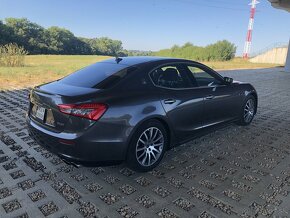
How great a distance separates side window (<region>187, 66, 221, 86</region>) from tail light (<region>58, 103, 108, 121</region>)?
1.93 metres

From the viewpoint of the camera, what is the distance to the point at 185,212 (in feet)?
9.14

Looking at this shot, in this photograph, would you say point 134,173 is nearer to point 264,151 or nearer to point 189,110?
point 189,110

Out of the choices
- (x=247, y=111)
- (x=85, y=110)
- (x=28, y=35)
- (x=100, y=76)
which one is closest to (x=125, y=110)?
(x=85, y=110)

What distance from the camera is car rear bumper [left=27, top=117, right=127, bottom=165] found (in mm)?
2986

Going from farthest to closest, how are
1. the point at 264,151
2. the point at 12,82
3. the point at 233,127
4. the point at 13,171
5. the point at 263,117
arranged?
the point at 12,82 < the point at 263,117 < the point at 233,127 < the point at 264,151 < the point at 13,171

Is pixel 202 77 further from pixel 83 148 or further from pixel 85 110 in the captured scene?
pixel 83 148

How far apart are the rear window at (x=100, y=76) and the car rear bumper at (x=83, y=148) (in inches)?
27.9

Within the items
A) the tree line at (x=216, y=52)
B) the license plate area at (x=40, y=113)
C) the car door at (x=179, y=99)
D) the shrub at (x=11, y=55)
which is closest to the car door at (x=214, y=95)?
the car door at (x=179, y=99)

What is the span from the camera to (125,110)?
3182mm

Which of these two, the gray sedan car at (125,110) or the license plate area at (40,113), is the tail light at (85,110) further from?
the license plate area at (40,113)

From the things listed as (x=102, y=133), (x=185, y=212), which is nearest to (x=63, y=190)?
(x=102, y=133)

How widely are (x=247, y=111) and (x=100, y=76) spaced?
3.45 meters

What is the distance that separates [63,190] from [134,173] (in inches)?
36.9

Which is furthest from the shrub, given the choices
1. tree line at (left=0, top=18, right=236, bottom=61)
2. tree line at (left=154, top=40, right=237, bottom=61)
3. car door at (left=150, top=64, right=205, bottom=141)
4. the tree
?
the tree
